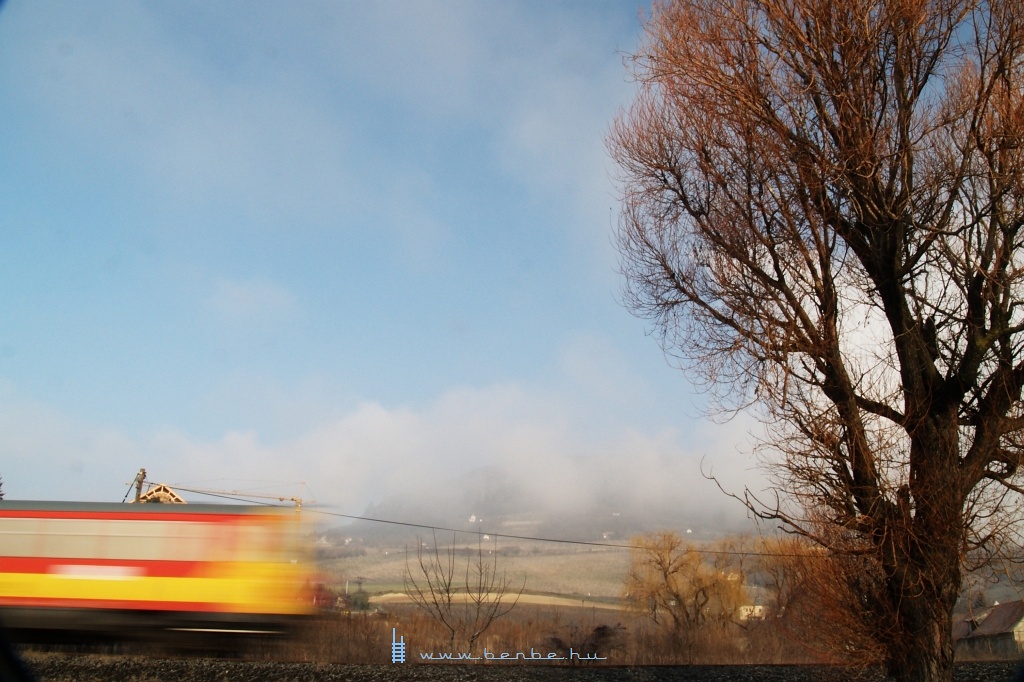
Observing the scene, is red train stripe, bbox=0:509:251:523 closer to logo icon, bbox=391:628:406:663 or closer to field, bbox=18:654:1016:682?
field, bbox=18:654:1016:682

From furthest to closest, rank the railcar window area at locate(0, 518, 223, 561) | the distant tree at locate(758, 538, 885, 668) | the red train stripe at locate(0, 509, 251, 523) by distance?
1. the red train stripe at locate(0, 509, 251, 523)
2. the railcar window area at locate(0, 518, 223, 561)
3. the distant tree at locate(758, 538, 885, 668)

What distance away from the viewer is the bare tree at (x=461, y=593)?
31.8 m

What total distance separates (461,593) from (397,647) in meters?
8.83

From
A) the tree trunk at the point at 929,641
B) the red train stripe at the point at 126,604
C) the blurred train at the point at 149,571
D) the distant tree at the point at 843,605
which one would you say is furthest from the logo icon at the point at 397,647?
the tree trunk at the point at 929,641

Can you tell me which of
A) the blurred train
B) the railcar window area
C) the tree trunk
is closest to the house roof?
the tree trunk

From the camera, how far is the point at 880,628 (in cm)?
958

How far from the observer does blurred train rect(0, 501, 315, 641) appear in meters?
10.7

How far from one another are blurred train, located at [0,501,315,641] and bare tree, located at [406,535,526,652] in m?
21.6

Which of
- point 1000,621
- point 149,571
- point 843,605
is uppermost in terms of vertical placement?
point 149,571

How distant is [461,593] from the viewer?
Result: 33469 millimetres

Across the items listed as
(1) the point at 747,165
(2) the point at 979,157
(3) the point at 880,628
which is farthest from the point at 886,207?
(3) the point at 880,628

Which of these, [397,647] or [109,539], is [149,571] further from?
[397,647]

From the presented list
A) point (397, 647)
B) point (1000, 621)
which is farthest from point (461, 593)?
point (1000, 621)

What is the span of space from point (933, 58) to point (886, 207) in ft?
7.47
